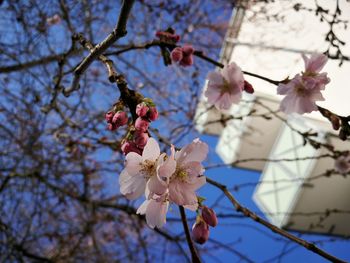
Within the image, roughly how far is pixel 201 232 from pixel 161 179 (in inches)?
10.2

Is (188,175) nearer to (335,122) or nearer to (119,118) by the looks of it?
(119,118)

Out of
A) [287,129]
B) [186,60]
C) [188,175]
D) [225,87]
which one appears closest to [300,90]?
Answer: [225,87]

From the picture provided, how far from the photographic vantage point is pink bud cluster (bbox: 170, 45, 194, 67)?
1.42 metres

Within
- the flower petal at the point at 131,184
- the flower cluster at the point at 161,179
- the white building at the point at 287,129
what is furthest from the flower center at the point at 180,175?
the white building at the point at 287,129

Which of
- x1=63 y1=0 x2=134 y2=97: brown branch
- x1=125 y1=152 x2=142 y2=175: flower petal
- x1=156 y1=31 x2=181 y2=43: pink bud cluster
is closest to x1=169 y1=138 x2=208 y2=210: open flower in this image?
x1=125 y1=152 x2=142 y2=175: flower petal

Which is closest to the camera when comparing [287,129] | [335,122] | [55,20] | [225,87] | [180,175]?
[180,175]

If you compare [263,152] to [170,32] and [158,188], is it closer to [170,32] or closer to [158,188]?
[170,32]

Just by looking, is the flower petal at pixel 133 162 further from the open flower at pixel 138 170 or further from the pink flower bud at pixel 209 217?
the pink flower bud at pixel 209 217

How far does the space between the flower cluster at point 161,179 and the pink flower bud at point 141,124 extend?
0.04 meters

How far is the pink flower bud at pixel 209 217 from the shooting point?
40.1 inches

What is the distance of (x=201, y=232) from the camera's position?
1.03 metres

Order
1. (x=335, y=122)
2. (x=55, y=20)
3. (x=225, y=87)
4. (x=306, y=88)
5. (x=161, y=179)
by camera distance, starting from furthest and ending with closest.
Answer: (x=55, y=20)
(x=225, y=87)
(x=306, y=88)
(x=335, y=122)
(x=161, y=179)

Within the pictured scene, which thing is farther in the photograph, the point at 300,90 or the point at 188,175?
the point at 300,90

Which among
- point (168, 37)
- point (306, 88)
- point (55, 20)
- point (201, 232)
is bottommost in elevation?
point (201, 232)
